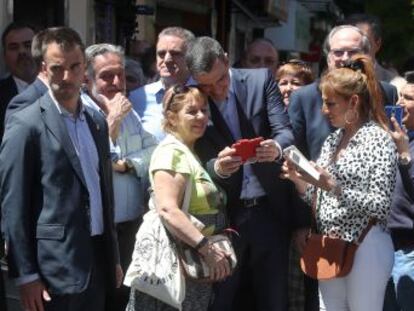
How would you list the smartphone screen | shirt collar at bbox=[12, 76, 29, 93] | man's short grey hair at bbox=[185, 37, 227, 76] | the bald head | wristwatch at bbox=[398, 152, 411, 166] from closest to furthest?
man's short grey hair at bbox=[185, 37, 227, 76], wristwatch at bbox=[398, 152, 411, 166], the smartphone screen, shirt collar at bbox=[12, 76, 29, 93], the bald head

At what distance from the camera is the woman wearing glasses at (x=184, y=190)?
4793mm

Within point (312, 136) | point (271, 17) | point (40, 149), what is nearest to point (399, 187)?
point (312, 136)

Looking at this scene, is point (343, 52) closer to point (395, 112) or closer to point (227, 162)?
point (395, 112)

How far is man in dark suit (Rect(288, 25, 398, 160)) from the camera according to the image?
221 inches

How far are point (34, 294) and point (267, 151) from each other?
1.43 meters

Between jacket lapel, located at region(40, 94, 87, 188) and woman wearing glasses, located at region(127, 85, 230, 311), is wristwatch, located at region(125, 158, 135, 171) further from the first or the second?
jacket lapel, located at region(40, 94, 87, 188)

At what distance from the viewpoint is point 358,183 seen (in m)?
4.89

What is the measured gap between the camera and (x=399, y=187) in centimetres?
549

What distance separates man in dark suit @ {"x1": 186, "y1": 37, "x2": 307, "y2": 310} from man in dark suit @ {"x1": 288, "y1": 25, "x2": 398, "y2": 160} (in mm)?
256

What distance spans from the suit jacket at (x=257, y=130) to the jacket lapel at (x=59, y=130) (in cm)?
105

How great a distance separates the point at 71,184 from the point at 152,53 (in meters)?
3.75

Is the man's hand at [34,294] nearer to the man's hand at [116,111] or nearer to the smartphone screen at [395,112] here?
the man's hand at [116,111]

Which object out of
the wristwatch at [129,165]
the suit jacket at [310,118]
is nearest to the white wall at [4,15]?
the wristwatch at [129,165]

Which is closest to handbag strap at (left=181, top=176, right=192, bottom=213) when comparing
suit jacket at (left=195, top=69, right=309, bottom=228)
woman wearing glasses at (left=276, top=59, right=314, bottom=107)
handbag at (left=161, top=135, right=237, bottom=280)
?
handbag at (left=161, top=135, right=237, bottom=280)
